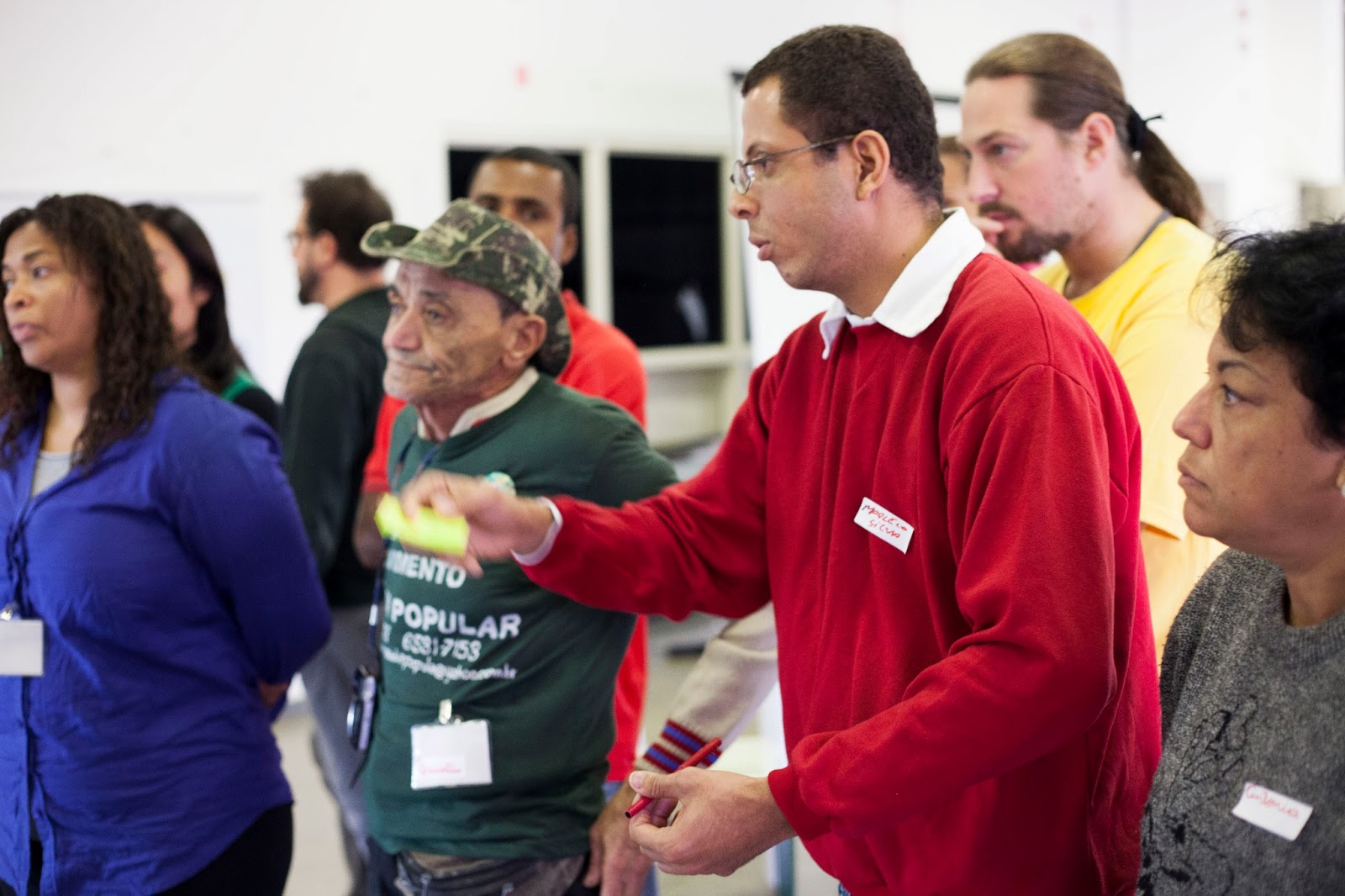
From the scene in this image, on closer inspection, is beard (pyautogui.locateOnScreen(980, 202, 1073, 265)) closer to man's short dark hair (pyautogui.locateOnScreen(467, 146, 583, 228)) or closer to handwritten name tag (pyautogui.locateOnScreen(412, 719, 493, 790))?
handwritten name tag (pyautogui.locateOnScreen(412, 719, 493, 790))

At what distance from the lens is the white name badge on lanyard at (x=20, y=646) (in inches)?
73.5

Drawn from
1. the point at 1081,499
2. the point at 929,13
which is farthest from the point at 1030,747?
the point at 929,13

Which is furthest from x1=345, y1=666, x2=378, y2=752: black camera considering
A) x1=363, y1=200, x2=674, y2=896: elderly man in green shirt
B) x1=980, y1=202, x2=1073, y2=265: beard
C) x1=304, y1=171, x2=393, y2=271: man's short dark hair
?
x1=304, y1=171, x2=393, y2=271: man's short dark hair

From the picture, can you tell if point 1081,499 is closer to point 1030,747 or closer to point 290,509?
point 1030,747

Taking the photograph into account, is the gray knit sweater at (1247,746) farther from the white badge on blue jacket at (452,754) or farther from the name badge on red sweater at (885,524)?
the white badge on blue jacket at (452,754)

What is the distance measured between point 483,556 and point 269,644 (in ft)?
2.25

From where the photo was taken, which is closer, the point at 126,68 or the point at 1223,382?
the point at 1223,382

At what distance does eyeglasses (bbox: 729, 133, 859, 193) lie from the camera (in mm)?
1337

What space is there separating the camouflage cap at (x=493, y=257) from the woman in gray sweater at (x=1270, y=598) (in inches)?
44.3

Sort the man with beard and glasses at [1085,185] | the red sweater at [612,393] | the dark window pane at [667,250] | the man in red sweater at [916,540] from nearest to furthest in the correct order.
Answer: the man in red sweater at [916,540] < the man with beard and glasses at [1085,185] < the red sweater at [612,393] < the dark window pane at [667,250]

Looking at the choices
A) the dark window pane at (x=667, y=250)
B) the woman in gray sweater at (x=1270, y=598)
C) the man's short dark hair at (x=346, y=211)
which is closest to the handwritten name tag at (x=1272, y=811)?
the woman in gray sweater at (x=1270, y=598)

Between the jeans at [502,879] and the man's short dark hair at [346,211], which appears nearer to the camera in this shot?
the jeans at [502,879]

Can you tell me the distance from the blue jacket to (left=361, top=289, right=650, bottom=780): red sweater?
0.49m

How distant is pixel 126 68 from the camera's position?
16.3 ft
